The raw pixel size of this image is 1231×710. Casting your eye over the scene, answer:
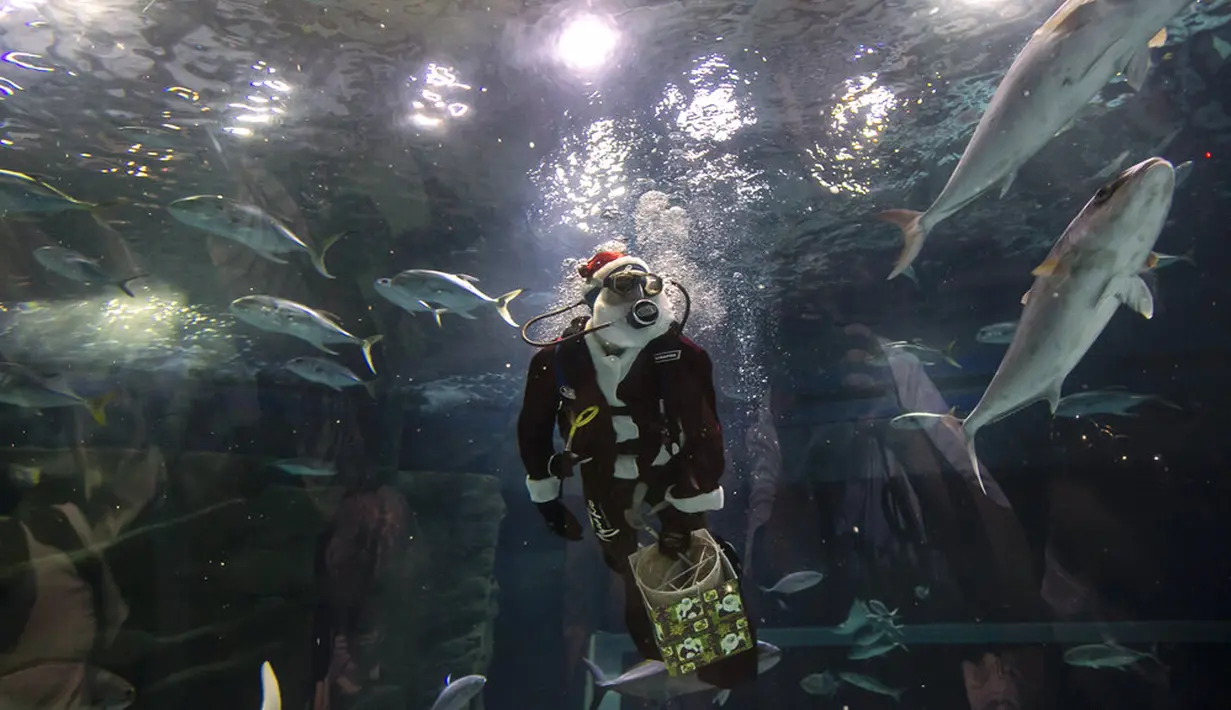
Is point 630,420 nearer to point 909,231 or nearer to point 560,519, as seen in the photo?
point 560,519

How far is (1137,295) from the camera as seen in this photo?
3100 millimetres

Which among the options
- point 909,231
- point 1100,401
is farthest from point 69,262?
point 1100,401

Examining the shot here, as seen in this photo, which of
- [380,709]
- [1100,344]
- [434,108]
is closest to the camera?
[434,108]

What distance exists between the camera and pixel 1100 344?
11.7m

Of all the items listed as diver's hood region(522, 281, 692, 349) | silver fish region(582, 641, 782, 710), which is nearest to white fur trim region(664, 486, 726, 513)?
diver's hood region(522, 281, 692, 349)

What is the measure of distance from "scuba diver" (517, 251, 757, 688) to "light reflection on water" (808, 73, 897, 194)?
4.81 metres

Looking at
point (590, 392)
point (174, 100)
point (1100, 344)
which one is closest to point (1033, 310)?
point (590, 392)

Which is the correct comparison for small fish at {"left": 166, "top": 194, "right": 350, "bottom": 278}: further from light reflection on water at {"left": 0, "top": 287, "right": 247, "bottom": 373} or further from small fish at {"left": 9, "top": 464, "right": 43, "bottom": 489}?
light reflection on water at {"left": 0, "top": 287, "right": 247, "bottom": 373}

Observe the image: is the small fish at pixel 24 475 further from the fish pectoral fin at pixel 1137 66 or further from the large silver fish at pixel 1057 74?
the fish pectoral fin at pixel 1137 66

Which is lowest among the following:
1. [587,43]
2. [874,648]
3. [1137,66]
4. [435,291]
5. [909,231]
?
[874,648]

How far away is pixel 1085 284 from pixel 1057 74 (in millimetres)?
1037

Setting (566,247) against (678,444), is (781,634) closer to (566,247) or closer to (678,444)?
(566,247)

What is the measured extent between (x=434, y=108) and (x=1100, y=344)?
40.6 ft

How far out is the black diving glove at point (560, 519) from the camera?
11.1 feet
